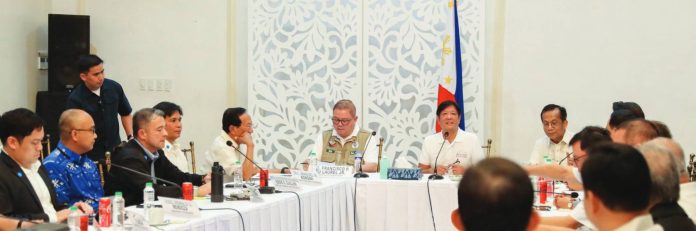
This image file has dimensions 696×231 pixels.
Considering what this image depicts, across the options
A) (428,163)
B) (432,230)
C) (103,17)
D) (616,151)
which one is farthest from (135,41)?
(616,151)

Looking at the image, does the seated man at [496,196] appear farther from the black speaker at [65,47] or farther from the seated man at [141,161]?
the black speaker at [65,47]

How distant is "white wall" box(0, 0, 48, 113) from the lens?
738cm

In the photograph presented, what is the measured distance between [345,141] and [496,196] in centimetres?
442

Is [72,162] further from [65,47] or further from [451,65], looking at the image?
[451,65]

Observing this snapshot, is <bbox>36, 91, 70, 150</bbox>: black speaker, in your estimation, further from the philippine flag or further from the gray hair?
the gray hair

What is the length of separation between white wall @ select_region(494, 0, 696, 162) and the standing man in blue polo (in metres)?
3.27

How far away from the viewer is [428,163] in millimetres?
6133

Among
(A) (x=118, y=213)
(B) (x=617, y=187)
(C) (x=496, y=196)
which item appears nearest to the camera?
(C) (x=496, y=196)

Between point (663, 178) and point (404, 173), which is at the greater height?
point (663, 178)

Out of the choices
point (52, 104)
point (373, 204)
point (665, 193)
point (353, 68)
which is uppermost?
point (353, 68)

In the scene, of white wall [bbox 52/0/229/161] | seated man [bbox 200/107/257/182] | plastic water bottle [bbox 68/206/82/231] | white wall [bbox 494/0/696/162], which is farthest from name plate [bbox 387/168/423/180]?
white wall [bbox 52/0/229/161]

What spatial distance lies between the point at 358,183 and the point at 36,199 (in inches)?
90.3

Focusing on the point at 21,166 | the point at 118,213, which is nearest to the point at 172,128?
the point at 21,166

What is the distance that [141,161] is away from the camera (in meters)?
4.45
